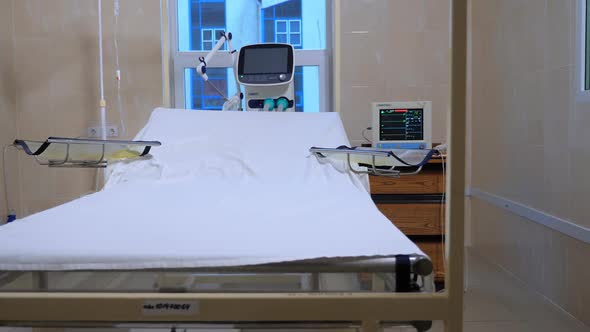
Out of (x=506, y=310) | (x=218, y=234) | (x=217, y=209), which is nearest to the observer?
(x=218, y=234)

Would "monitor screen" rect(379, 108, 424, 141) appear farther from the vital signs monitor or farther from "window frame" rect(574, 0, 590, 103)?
"window frame" rect(574, 0, 590, 103)

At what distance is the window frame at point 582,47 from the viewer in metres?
2.12

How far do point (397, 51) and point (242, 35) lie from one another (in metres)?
0.96

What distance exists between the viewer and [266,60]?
262 cm

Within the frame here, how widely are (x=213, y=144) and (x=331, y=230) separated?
109 cm

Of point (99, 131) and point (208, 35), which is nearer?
point (99, 131)

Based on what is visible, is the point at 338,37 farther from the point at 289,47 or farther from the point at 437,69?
the point at 437,69

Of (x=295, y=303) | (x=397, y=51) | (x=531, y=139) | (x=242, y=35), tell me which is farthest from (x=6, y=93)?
(x=531, y=139)

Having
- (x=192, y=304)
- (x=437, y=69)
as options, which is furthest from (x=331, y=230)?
Answer: (x=437, y=69)

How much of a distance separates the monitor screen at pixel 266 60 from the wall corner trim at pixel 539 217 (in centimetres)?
138

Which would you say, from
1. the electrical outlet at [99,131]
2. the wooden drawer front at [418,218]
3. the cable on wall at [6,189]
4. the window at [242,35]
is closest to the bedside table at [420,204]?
the wooden drawer front at [418,218]

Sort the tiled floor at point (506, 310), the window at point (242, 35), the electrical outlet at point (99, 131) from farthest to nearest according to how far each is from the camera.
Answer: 1. the window at point (242, 35)
2. the electrical outlet at point (99, 131)
3. the tiled floor at point (506, 310)

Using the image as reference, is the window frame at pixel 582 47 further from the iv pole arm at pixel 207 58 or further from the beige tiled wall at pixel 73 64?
the beige tiled wall at pixel 73 64

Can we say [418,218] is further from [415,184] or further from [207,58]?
[207,58]
